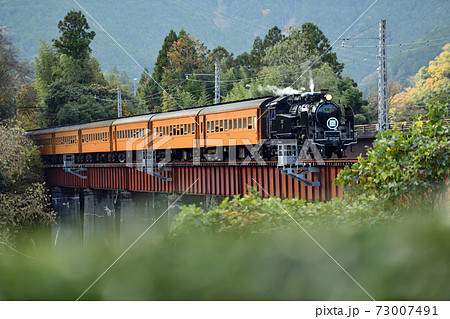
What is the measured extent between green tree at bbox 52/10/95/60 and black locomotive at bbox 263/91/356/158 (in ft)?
143

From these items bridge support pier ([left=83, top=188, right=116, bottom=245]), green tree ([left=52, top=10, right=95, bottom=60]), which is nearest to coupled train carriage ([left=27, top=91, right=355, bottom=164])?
bridge support pier ([left=83, top=188, right=116, bottom=245])

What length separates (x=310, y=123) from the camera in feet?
77.8

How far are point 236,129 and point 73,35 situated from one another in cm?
4293

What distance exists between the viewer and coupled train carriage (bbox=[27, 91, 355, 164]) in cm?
2395

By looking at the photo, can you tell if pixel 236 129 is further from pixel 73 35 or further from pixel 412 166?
pixel 73 35

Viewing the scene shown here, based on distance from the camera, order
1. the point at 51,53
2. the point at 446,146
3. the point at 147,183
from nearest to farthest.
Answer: the point at 446,146, the point at 147,183, the point at 51,53

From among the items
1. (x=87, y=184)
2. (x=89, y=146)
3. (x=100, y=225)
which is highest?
(x=89, y=146)

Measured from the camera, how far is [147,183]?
32.0 meters

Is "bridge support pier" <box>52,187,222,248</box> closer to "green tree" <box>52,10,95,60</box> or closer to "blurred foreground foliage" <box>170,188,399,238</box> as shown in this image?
"blurred foreground foliage" <box>170,188,399,238</box>

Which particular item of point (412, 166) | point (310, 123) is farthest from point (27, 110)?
point (412, 166)

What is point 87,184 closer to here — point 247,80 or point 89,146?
point 89,146

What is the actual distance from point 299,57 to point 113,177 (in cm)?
3734

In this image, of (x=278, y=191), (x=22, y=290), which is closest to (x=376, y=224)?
(x=22, y=290)

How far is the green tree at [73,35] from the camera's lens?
62.6 m
